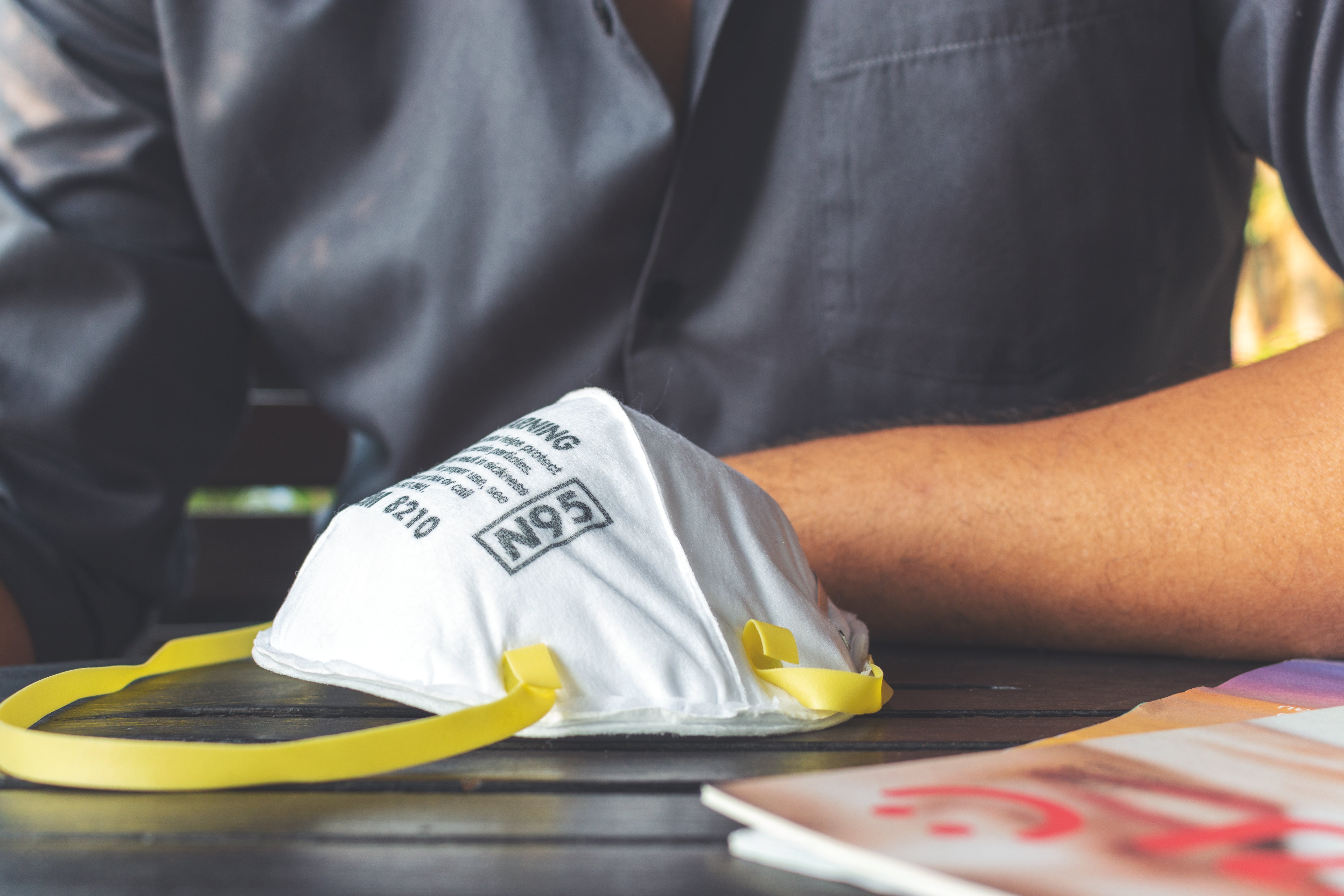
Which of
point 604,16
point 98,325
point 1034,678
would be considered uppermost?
point 604,16

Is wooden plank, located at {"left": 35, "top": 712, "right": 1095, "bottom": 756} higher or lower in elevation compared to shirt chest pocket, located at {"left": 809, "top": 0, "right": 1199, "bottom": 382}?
lower

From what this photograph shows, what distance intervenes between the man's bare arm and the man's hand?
664 mm

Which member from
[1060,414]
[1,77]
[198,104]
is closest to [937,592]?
[1060,414]

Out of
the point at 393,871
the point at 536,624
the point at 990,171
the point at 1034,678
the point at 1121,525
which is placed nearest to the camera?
the point at 393,871

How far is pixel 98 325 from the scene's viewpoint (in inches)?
36.7

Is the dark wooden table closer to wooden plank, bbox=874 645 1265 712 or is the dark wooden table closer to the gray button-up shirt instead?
wooden plank, bbox=874 645 1265 712

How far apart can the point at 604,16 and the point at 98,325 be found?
60 cm

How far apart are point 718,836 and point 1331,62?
0.77 metres

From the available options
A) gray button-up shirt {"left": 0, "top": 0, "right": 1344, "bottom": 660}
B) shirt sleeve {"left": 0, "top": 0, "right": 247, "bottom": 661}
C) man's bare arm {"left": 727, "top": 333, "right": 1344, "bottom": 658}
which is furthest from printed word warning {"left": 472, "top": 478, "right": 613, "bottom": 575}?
shirt sleeve {"left": 0, "top": 0, "right": 247, "bottom": 661}

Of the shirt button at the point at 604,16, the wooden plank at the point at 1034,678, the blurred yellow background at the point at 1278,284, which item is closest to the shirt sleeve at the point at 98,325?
the shirt button at the point at 604,16

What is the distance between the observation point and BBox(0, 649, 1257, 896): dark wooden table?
280mm

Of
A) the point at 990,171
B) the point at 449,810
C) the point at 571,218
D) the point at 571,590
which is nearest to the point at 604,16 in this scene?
the point at 571,218

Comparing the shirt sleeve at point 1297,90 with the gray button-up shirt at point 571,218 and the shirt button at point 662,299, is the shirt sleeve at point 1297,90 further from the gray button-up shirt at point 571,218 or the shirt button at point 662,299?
the shirt button at point 662,299

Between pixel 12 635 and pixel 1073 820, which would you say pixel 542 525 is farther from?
pixel 12 635
